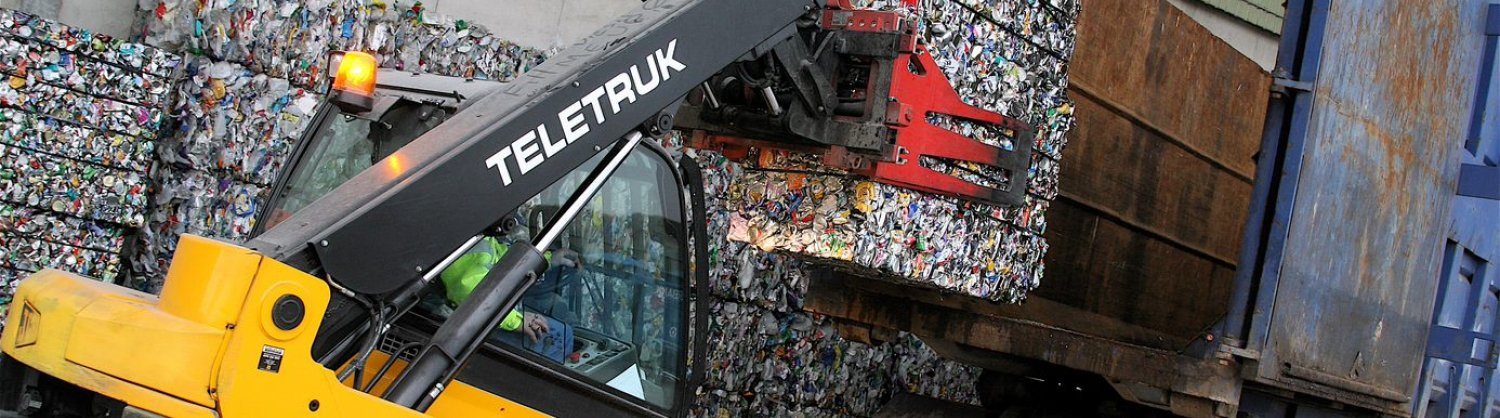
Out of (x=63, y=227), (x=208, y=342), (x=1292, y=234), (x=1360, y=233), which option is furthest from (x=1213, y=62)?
(x=208, y=342)

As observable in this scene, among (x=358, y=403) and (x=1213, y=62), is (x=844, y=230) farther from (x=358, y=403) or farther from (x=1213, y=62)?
(x=1213, y=62)

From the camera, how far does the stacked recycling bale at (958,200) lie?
4586mm

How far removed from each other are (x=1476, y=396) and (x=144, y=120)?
7.00 m

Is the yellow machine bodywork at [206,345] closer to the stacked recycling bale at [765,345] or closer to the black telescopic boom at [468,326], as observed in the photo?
the black telescopic boom at [468,326]

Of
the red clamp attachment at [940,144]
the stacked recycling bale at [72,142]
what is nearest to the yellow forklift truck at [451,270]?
the red clamp attachment at [940,144]

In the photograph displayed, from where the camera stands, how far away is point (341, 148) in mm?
3539

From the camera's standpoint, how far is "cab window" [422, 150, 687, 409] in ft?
10.3

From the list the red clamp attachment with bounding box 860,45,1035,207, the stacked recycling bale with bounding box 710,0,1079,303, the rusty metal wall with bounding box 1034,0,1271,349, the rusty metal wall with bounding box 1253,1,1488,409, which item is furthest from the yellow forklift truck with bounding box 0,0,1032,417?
the rusty metal wall with bounding box 1253,1,1488,409

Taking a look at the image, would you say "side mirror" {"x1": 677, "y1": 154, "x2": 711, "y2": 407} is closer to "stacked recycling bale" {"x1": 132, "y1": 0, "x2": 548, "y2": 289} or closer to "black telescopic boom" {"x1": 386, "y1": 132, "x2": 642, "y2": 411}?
"black telescopic boom" {"x1": 386, "y1": 132, "x2": 642, "y2": 411}

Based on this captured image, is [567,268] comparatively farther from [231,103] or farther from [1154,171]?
[1154,171]

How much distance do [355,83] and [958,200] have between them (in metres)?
2.17

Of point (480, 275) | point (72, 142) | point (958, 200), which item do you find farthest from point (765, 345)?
point (480, 275)

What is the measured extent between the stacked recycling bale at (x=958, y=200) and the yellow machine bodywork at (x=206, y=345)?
7.08 feet

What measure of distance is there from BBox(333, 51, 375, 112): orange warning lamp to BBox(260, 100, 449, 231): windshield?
119 mm
